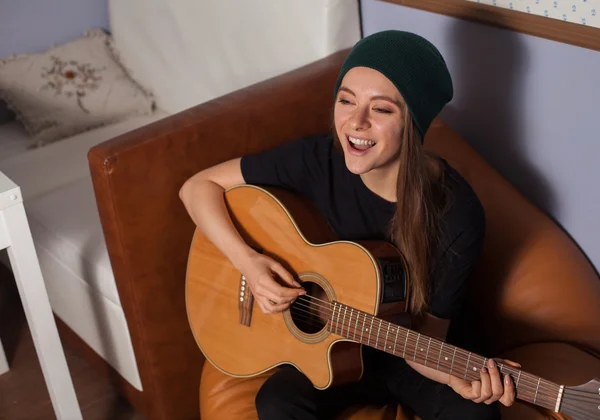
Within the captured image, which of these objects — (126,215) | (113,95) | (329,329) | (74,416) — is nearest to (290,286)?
(329,329)

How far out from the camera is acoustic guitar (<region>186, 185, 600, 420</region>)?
1266mm

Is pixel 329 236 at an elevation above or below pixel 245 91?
below

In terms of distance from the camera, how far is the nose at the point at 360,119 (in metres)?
1.28

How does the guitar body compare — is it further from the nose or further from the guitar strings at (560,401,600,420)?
the guitar strings at (560,401,600,420)

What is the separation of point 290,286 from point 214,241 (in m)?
0.19

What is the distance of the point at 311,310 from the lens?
143 cm

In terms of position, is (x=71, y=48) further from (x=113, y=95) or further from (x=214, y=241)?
(x=214, y=241)

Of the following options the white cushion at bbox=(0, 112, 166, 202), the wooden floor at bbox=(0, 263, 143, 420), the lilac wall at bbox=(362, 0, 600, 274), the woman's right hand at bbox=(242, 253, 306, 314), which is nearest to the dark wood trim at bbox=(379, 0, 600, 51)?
the lilac wall at bbox=(362, 0, 600, 274)

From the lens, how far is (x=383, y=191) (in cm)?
144

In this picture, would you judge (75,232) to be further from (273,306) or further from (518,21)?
(518,21)

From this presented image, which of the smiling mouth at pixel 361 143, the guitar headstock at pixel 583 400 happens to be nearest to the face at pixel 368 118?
the smiling mouth at pixel 361 143

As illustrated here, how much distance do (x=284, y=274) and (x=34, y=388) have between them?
95cm

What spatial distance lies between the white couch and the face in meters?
0.52

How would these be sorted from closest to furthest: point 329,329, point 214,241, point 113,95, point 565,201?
point 329,329, point 214,241, point 565,201, point 113,95
